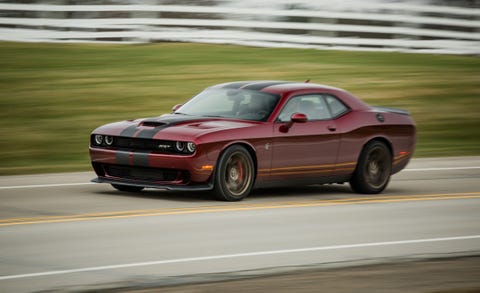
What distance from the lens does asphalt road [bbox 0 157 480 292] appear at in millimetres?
8281

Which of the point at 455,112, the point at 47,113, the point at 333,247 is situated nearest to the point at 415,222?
the point at 333,247

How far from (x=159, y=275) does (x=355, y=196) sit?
5920 millimetres

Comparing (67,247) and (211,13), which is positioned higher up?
(211,13)

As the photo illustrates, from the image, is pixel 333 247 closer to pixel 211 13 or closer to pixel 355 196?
pixel 355 196

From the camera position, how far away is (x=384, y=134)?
13.9 meters

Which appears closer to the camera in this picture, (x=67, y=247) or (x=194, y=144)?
(x=67, y=247)

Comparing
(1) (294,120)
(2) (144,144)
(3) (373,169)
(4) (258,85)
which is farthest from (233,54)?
(2) (144,144)

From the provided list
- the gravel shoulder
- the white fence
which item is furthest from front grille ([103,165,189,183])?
the white fence

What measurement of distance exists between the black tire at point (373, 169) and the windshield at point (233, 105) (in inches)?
62.3

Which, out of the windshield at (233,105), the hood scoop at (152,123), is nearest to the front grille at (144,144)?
the hood scoop at (152,123)

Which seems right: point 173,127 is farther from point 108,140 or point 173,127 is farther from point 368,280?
point 368,280

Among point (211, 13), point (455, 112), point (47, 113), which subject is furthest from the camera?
point (211, 13)

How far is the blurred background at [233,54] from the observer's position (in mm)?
21828

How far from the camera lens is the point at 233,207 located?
11.8m
